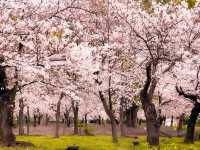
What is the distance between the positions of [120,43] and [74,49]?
1008 cm

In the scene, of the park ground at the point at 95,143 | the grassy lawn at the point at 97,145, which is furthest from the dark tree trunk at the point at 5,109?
the grassy lawn at the point at 97,145

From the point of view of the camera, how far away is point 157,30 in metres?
29.5

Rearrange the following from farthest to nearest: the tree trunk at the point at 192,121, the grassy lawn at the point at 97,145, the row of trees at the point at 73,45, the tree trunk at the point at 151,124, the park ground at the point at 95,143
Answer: the tree trunk at the point at 192,121 < the tree trunk at the point at 151,124 < the park ground at the point at 95,143 < the grassy lawn at the point at 97,145 < the row of trees at the point at 73,45

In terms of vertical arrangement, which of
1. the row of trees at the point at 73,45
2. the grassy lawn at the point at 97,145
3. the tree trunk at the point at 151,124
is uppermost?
the row of trees at the point at 73,45

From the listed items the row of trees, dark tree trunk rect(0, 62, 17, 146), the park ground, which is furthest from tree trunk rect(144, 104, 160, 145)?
dark tree trunk rect(0, 62, 17, 146)

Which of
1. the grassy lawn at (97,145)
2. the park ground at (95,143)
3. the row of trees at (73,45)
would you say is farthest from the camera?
the park ground at (95,143)

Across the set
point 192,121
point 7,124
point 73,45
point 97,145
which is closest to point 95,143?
point 97,145

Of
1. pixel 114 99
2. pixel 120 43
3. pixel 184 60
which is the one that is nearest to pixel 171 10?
pixel 184 60

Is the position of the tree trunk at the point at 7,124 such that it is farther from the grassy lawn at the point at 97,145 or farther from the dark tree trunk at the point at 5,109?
the grassy lawn at the point at 97,145

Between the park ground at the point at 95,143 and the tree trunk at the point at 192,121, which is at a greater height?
the tree trunk at the point at 192,121

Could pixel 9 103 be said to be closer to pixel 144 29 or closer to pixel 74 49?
pixel 74 49

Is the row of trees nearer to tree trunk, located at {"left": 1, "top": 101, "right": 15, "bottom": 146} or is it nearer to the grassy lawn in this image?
tree trunk, located at {"left": 1, "top": 101, "right": 15, "bottom": 146}

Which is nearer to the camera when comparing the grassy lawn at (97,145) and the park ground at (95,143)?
the grassy lawn at (97,145)

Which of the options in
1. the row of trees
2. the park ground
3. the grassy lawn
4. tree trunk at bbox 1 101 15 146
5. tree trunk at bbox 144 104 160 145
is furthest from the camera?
tree trunk at bbox 144 104 160 145
